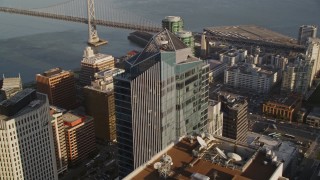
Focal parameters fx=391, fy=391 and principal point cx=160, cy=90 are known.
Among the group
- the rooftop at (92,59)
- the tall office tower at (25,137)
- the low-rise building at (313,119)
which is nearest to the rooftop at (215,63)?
the rooftop at (92,59)

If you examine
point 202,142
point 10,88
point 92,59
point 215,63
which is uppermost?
point 202,142

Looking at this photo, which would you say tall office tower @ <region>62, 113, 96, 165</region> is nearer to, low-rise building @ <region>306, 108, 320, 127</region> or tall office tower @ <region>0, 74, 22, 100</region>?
tall office tower @ <region>0, 74, 22, 100</region>

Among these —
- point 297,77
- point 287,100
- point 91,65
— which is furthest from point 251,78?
point 91,65

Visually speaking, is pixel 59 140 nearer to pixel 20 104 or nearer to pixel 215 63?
pixel 20 104

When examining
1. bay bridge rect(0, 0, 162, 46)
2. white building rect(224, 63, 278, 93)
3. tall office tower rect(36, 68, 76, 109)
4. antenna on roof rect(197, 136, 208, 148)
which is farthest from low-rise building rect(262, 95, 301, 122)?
antenna on roof rect(197, 136, 208, 148)

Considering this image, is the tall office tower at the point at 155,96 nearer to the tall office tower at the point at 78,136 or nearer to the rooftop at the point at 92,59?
the tall office tower at the point at 78,136

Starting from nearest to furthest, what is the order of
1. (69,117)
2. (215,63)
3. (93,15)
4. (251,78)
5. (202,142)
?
(202,142) → (69,117) → (251,78) → (215,63) → (93,15)
